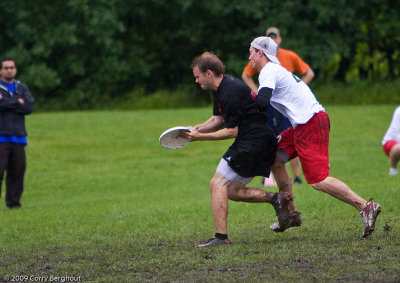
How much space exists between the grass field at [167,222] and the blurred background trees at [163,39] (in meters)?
12.6

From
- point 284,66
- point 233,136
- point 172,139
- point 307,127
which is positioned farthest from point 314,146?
point 284,66

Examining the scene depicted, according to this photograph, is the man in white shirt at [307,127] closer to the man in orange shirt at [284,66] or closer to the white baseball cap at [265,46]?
the white baseball cap at [265,46]

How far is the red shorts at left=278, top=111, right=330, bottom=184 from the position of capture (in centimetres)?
704

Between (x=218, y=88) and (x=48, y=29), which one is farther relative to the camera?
(x=48, y=29)

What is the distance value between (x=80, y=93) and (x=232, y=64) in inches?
273

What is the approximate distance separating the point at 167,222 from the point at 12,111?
370cm

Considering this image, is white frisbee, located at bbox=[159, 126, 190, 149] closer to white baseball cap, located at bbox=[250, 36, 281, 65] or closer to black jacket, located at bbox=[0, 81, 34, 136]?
white baseball cap, located at bbox=[250, 36, 281, 65]

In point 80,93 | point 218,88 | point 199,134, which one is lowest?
point 80,93

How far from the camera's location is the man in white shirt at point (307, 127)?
277 inches

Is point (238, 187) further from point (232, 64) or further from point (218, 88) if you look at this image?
point (232, 64)

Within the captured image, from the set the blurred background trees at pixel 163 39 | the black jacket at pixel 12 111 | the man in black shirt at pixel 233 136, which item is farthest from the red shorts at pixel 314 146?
the blurred background trees at pixel 163 39

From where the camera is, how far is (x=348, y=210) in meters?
9.22

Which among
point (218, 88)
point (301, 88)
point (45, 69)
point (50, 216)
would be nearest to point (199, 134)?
point (218, 88)

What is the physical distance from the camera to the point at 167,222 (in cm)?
938
